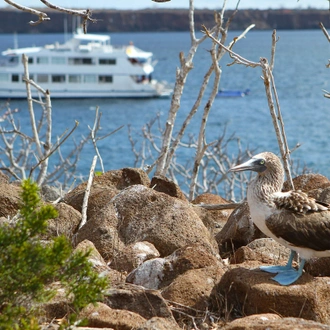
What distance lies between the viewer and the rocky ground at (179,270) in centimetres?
454

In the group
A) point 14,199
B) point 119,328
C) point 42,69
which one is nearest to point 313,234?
point 119,328

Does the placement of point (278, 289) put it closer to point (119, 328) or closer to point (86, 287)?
point (119, 328)

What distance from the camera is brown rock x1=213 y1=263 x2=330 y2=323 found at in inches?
183

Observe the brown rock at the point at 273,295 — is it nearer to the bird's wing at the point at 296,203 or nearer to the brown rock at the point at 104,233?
the bird's wing at the point at 296,203

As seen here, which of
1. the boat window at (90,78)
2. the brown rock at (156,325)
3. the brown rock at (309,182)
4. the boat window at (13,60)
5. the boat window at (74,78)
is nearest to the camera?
the brown rock at (156,325)

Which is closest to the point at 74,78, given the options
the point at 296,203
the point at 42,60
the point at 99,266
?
the point at 42,60

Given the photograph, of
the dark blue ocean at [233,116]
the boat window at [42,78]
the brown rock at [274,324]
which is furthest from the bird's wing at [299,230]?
the boat window at [42,78]

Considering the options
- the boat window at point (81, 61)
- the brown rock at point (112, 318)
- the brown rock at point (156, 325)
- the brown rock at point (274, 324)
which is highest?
the brown rock at point (156, 325)

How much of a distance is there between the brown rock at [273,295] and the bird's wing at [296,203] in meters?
0.44

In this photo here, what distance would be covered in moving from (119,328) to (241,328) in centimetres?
69

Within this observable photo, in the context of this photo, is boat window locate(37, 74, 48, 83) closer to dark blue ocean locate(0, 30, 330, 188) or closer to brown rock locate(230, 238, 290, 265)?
dark blue ocean locate(0, 30, 330, 188)

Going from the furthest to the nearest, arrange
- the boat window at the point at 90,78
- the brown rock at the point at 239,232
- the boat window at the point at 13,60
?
1. the boat window at the point at 90,78
2. the boat window at the point at 13,60
3. the brown rock at the point at 239,232

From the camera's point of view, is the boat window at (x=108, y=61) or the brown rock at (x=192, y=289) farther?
Result: the boat window at (x=108, y=61)

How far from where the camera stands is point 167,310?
4543 mm
